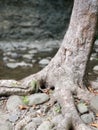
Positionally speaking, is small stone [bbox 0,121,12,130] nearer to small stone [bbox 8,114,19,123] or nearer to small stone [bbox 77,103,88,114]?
small stone [bbox 8,114,19,123]

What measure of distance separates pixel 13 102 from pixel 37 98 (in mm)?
263

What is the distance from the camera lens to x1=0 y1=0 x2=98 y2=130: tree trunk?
385 centimetres

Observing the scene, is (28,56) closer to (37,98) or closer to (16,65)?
(16,65)

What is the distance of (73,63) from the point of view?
13.1 feet

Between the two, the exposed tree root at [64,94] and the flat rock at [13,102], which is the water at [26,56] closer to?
the exposed tree root at [64,94]

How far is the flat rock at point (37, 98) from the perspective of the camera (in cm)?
381

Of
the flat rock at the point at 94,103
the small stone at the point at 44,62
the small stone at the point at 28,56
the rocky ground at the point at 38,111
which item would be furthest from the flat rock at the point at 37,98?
the small stone at the point at 28,56

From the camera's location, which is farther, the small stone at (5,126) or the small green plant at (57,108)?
the small green plant at (57,108)

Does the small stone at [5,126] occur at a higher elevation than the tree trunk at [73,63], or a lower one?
lower

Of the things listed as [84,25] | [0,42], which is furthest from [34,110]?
[0,42]

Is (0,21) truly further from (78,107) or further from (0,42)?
(78,107)

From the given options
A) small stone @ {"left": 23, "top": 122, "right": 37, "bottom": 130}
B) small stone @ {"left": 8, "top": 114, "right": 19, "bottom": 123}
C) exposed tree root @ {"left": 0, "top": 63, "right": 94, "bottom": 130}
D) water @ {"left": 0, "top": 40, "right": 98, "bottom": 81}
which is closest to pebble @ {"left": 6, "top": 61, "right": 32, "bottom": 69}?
water @ {"left": 0, "top": 40, "right": 98, "bottom": 81}

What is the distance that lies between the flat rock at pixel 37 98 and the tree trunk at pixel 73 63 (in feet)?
0.36

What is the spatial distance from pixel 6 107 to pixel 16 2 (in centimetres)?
395
